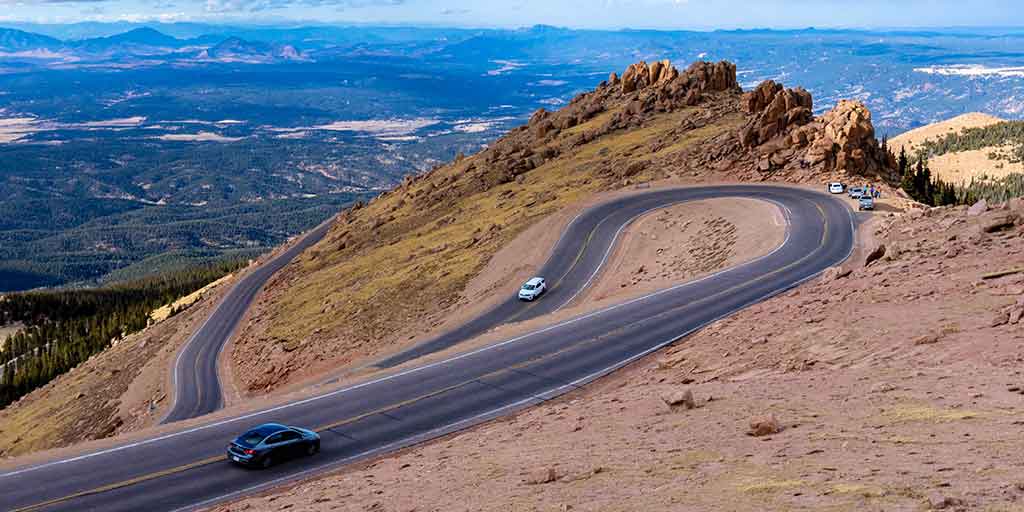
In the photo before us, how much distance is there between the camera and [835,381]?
27.3 metres

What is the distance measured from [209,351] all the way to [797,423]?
69.8 meters

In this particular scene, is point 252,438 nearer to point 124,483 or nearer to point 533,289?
point 124,483

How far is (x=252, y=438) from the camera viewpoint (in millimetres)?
29797

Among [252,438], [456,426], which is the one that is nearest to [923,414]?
[456,426]

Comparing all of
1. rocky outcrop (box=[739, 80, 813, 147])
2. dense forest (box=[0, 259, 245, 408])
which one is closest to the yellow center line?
rocky outcrop (box=[739, 80, 813, 147])

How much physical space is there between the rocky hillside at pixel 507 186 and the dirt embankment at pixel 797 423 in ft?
94.6

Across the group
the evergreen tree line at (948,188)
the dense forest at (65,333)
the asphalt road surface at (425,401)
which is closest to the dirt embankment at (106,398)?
the asphalt road surface at (425,401)

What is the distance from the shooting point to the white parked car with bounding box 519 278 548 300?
64375 mm

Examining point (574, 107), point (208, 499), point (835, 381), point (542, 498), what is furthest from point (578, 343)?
point (574, 107)

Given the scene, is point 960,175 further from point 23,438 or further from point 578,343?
point 23,438

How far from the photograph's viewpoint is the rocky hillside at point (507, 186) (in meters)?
68.6

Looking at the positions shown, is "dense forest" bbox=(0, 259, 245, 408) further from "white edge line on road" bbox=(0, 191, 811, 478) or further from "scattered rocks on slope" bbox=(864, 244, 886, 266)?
"scattered rocks on slope" bbox=(864, 244, 886, 266)

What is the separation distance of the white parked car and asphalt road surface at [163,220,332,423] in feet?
77.8

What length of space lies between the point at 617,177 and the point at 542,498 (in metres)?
83.0
